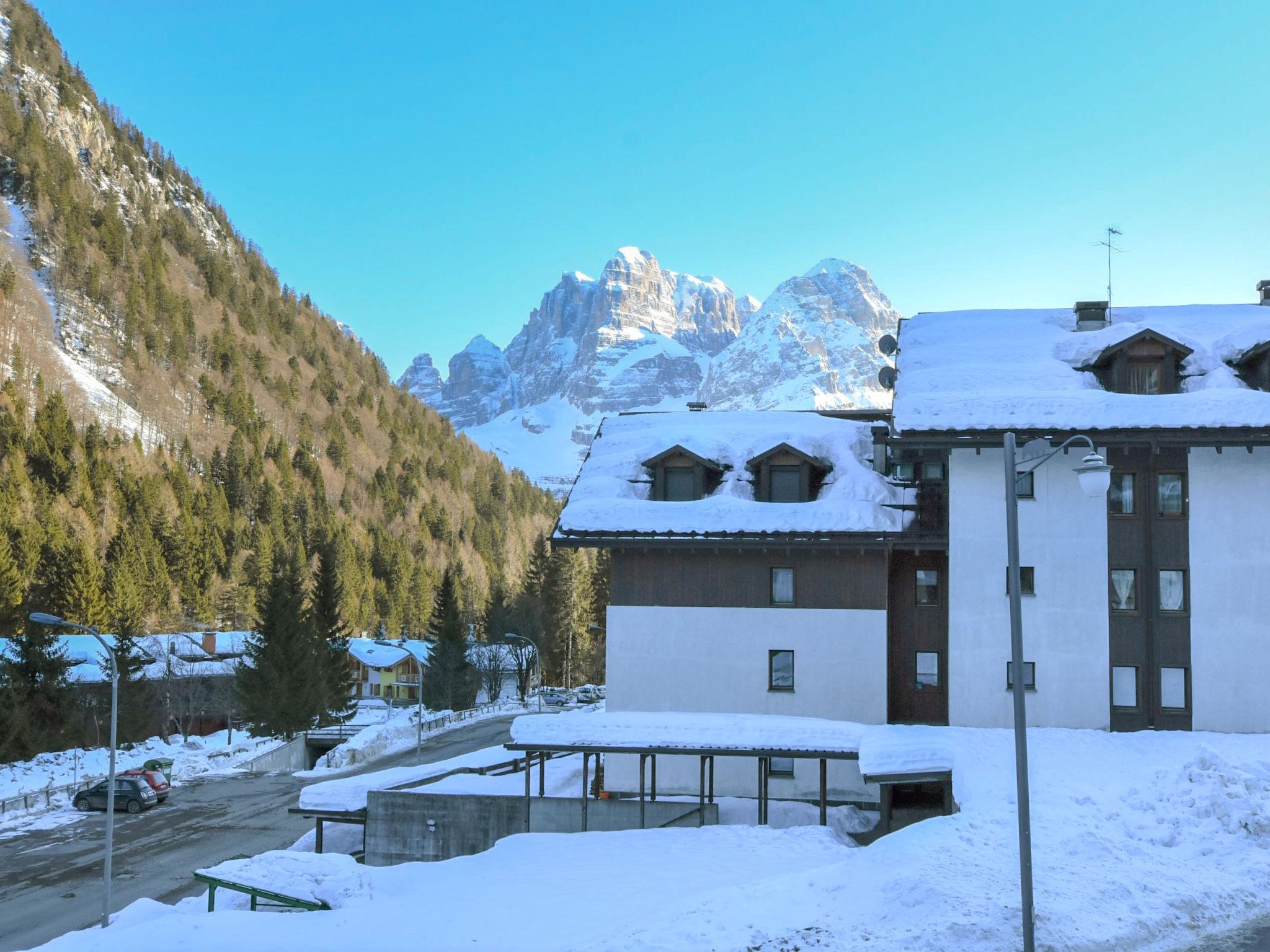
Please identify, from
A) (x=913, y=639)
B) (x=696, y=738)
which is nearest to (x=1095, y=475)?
(x=696, y=738)

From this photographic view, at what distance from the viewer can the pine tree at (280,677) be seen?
6588 cm

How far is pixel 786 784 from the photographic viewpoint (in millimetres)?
29688

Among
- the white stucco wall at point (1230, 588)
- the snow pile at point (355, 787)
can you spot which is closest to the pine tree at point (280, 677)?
the snow pile at point (355, 787)

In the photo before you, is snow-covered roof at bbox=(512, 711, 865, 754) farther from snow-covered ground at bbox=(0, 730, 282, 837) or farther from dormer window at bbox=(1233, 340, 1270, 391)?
snow-covered ground at bbox=(0, 730, 282, 837)

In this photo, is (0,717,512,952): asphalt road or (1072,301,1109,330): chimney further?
(1072,301,1109,330): chimney

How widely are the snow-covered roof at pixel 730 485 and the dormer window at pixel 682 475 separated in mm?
230

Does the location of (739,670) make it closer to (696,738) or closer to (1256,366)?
(696,738)

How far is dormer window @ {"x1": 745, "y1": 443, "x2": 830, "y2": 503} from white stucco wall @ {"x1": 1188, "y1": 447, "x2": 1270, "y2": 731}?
10.2 metres

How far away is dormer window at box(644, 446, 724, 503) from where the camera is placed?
3319 cm

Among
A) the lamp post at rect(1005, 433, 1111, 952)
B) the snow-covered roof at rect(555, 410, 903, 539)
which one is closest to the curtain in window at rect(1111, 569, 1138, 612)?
the snow-covered roof at rect(555, 410, 903, 539)

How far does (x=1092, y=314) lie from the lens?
33.3 meters

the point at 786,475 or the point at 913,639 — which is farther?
the point at 786,475

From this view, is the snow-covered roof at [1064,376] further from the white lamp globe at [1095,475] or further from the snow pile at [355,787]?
the snow pile at [355,787]

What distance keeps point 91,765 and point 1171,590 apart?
54384 millimetres
